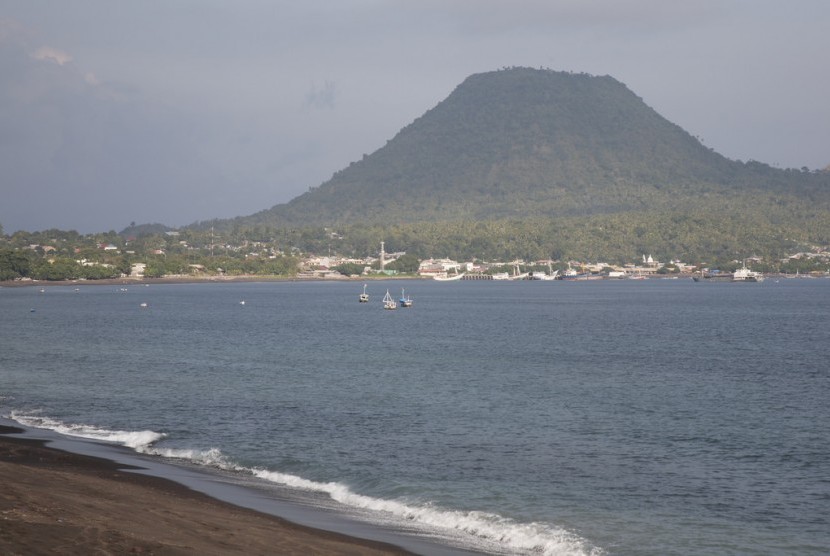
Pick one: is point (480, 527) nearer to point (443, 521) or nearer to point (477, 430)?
point (443, 521)

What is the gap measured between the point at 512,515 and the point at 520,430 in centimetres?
1002

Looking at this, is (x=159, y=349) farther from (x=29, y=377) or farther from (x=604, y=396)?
(x=604, y=396)

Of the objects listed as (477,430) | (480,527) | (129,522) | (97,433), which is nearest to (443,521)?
(480,527)

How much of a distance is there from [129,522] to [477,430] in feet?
50.5

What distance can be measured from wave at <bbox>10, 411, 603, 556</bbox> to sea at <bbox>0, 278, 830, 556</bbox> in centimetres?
7

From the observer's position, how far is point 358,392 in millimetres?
38938

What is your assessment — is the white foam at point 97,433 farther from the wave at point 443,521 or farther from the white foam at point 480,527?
the white foam at point 480,527

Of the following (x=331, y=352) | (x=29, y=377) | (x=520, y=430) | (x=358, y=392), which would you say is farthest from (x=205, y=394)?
(x=331, y=352)

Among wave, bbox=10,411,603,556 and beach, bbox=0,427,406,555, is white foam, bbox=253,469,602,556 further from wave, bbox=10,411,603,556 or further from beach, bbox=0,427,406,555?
beach, bbox=0,427,406,555

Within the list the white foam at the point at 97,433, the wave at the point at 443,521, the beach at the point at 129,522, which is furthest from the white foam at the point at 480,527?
the white foam at the point at 97,433

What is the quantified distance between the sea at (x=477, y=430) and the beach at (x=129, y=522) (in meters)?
1.23

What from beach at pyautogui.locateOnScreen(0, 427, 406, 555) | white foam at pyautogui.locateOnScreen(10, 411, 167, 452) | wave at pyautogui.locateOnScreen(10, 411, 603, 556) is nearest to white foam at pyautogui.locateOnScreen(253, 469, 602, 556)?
wave at pyautogui.locateOnScreen(10, 411, 603, 556)

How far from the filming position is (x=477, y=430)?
30109mm

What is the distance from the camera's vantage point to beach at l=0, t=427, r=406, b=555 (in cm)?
1439
